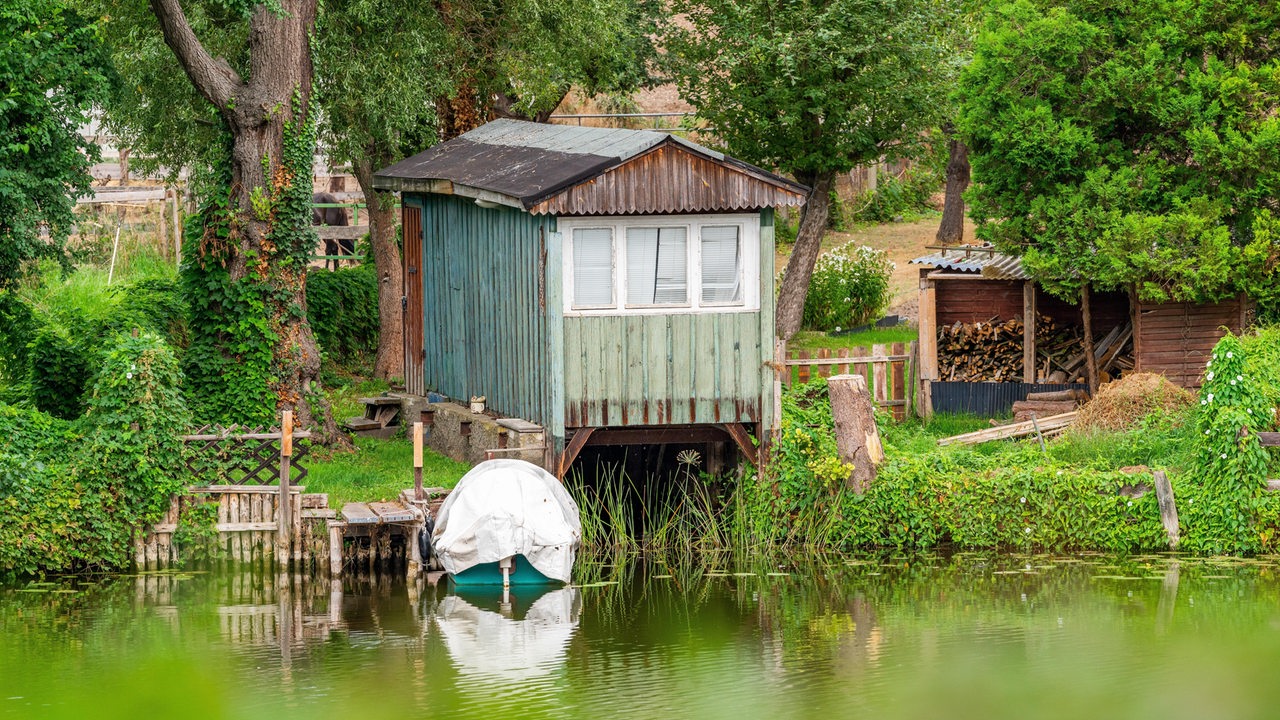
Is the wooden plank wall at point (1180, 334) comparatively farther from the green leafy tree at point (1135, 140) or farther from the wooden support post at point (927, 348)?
the wooden support post at point (927, 348)

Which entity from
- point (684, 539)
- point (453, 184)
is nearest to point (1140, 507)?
point (684, 539)

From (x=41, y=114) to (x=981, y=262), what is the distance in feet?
47.6

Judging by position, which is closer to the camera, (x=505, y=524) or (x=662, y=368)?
(x=505, y=524)

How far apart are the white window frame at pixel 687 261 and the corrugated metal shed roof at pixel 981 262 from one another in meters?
5.63

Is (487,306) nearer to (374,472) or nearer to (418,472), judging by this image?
(374,472)

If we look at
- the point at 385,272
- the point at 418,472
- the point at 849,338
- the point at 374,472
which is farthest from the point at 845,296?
the point at 418,472

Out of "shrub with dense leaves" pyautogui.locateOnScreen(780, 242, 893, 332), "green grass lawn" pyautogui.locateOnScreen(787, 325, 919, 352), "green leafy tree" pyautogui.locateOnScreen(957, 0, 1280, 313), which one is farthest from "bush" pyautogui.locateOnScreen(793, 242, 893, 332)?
"green leafy tree" pyautogui.locateOnScreen(957, 0, 1280, 313)

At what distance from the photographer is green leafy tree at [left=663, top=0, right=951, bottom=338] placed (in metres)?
27.4

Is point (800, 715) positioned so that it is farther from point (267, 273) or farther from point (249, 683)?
point (267, 273)

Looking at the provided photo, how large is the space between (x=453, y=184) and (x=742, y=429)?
5.19 meters

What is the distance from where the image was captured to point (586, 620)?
59.7 ft

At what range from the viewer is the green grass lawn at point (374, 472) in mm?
21219

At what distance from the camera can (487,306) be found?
73.7ft

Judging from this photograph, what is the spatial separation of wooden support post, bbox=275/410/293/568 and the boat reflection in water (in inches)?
85.7
